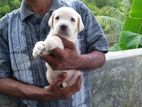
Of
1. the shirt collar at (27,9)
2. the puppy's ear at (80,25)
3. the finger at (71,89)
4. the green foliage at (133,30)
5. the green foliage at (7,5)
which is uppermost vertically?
the shirt collar at (27,9)

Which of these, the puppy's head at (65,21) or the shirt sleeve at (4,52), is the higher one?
the puppy's head at (65,21)

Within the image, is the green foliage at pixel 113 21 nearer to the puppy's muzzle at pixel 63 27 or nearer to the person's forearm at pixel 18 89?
the person's forearm at pixel 18 89

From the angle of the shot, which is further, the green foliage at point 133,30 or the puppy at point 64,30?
the green foliage at point 133,30

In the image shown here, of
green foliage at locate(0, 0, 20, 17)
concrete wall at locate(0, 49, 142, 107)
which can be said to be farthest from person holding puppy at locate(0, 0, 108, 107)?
green foliage at locate(0, 0, 20, 17)

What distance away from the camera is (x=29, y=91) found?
2.64m

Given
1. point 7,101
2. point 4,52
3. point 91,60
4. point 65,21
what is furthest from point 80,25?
point 7,101

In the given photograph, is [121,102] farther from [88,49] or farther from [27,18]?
[27,18]

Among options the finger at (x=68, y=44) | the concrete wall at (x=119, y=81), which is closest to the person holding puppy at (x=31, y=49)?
the finger at (x=68, y=44)

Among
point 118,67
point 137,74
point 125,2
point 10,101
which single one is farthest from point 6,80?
point 125,2

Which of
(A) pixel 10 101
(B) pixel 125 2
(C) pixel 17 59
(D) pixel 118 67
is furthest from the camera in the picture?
(B) pixel 125 2

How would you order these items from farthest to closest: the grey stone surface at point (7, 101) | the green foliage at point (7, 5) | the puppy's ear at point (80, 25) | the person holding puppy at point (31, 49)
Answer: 1. the green foliage at point (7, 5)
2. the grey stone surface at point (7, 101)
3. the person holding puppy at point (31, 49)
4. the puppy's ear at point (80, 25)

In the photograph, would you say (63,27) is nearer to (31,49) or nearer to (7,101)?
(31,49)

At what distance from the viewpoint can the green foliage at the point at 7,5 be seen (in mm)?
17672

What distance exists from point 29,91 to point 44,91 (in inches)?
4.5
